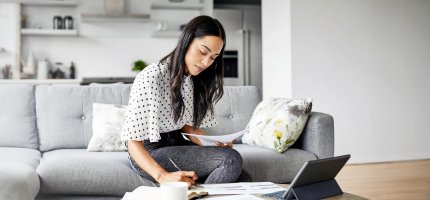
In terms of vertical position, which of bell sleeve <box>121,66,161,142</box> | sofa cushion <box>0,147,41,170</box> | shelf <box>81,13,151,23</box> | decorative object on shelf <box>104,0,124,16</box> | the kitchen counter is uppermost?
decorative object on shelf <box>104,0,124,16</box>

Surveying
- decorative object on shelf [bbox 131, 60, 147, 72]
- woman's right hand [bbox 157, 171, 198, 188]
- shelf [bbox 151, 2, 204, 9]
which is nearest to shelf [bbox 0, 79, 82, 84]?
decorative object on shelf [bbox 131, 60, 147, 72]

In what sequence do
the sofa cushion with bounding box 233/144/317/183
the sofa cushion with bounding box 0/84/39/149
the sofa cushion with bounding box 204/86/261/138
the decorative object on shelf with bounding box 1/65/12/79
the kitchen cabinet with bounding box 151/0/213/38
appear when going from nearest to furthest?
the sofa cushion with bounding box 233/144/317/183 < the sofa cushion with bounding box 0/84/39/149 < the sofa cushion with bounding box 204/86/261/138 < the decorative object on shelf with bounding box 1/65/12/79 < the kitchen cabinet with bounding box 151/0/213/38

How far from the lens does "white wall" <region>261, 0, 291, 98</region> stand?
4.83 m

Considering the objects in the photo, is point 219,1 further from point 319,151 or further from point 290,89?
point 319,151

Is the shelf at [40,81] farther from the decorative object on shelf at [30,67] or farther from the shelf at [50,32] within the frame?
the shelf at [50,32]

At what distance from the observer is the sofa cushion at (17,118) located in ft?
9.03

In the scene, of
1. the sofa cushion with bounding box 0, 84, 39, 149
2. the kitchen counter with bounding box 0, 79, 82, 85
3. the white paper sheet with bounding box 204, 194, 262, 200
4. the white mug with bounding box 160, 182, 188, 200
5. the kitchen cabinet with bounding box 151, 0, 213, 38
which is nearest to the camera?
the white mug with bounding box 160, 182, 188, 200

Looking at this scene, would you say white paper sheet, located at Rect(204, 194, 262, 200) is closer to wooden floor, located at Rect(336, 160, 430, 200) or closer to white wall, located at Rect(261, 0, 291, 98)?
wooden floor, located at Rect(336, 160, 430, 200)

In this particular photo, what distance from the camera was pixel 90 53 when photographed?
6566 millimetres

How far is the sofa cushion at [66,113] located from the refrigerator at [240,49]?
3.96 meters

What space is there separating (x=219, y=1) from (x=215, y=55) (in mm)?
5793

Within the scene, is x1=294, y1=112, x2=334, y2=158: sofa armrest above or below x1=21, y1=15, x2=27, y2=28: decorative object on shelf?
below

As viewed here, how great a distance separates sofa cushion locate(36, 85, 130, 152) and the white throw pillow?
0.10 metres

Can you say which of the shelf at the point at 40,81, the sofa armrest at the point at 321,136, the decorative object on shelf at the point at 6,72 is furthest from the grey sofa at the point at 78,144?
the decorative object on shelf at the point at 6,72
